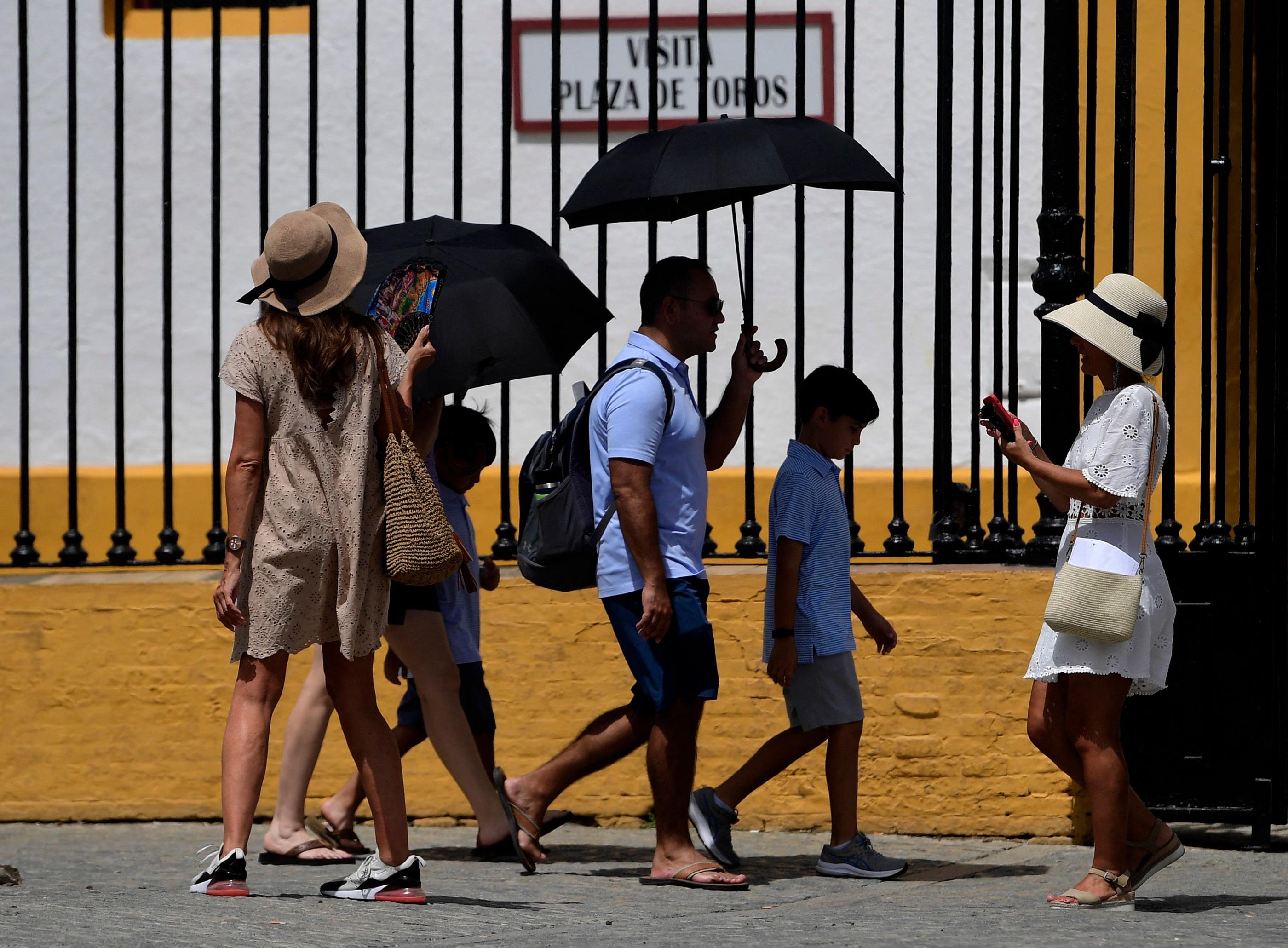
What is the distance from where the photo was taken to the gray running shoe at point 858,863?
16.9 feet

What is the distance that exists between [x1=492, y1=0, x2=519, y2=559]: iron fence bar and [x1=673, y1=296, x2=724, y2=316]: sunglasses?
40.1 inches

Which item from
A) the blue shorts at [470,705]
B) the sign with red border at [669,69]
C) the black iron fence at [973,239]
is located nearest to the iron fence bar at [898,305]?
the black iron fence at [973,239]

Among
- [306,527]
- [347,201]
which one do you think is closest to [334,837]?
[306,527]

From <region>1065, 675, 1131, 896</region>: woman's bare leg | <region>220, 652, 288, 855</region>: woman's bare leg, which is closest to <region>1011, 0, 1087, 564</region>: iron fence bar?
<region>1065, 675, 1131, 896</region>: woman's bare leg

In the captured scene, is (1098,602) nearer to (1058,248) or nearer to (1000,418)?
(1000,418)

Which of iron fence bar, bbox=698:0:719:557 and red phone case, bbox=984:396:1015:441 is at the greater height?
iron fence bar, bbox=698:0:719:557

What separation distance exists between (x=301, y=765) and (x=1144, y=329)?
2749mm

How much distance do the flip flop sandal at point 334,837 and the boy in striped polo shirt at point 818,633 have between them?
1.05m

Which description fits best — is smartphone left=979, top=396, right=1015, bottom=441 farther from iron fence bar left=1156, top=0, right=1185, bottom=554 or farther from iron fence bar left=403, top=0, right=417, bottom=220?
iron fence bar left=403, top=0, right=417, bottom=220

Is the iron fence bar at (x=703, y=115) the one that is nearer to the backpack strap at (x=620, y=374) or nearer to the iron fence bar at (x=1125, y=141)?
the backpack strap at (x=620, y=374)

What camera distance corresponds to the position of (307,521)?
438 cm

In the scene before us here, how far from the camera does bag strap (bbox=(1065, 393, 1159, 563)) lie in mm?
4500

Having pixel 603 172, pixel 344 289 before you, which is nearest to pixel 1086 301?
pixel 603 172

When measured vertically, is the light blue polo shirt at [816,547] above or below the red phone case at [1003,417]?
below
